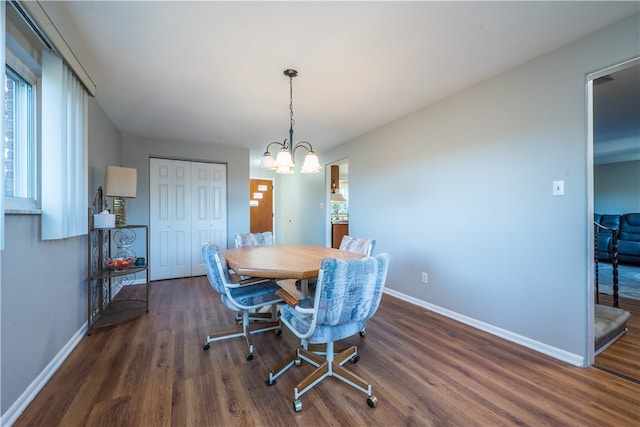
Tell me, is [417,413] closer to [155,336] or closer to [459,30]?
[155,336]

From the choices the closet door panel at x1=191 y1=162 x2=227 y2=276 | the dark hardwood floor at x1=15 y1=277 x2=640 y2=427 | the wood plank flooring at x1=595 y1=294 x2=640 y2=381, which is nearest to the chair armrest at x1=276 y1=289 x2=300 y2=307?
the dark hardwood floor at x1=15 y1=277 x2=640 y2=427

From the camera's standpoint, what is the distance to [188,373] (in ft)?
5.98

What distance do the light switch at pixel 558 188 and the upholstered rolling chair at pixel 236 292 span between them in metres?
2.27

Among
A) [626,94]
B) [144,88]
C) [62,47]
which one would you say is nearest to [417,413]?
[62,47]

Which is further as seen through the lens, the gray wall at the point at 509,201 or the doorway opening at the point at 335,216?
the doorway opening at the point at 335,216

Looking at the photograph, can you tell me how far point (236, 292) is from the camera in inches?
85.7

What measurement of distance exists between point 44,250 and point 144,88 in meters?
1.70

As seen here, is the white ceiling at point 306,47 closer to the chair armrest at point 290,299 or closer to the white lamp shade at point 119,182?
the white lamp shade at point 119,182

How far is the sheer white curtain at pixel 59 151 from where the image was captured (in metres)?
1.82

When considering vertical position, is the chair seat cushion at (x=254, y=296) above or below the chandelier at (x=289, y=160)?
below

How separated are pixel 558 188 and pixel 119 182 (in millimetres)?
3949

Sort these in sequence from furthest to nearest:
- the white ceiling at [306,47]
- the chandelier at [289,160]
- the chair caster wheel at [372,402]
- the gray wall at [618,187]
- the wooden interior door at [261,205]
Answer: the wooden interior door at [261,205]
the gray wall at [618,187]
the chandelier at [289,160]
the white ceiling at [306,47]
the chair caster wheel at [372,402]

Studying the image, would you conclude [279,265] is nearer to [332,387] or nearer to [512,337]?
[332,387]

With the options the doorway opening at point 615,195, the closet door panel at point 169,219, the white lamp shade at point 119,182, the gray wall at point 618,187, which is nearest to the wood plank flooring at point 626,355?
the doorway opening at point 615,195
